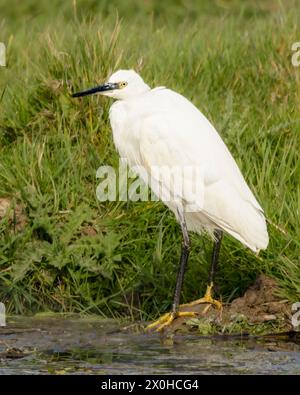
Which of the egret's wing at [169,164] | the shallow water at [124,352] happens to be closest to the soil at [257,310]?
the shallow water at [124,352]

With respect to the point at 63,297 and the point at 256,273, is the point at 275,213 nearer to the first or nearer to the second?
the point at 256,273

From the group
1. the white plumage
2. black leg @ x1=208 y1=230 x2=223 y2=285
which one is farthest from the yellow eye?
black leg @ x1=208 y1=230 x2=223 y2=285

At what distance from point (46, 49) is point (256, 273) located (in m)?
2.37

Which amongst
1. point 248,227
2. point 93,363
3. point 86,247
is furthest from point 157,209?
point 93,363

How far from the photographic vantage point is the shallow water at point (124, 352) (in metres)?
5.59

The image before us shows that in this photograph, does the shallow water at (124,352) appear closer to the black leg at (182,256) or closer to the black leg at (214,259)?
the black leg at (182,256)

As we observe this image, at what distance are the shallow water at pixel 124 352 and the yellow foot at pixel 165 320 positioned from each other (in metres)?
0.08

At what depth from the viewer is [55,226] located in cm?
708

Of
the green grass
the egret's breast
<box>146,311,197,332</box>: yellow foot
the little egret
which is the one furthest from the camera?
the green grass

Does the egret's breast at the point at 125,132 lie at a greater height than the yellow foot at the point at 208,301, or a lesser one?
greater

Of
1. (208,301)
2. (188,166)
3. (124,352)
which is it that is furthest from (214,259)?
(124,352)

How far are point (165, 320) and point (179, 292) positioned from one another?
0.21 metres

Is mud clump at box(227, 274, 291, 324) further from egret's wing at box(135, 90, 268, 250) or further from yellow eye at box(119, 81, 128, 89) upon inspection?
yellow eye at box(119, 81, 128, 89)

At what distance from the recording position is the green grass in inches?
269
